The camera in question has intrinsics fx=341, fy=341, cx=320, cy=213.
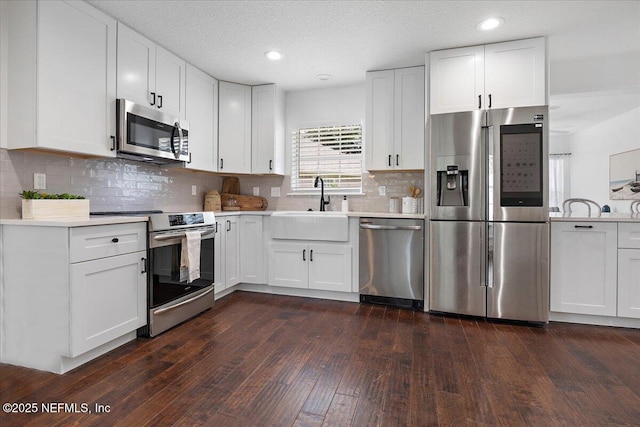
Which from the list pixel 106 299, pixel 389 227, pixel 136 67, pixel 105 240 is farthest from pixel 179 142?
pixel 389 227

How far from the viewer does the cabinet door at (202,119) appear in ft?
11.7

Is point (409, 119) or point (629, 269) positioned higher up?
point (409, 119)

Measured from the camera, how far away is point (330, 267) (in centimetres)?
360

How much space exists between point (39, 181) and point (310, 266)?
7.87ft

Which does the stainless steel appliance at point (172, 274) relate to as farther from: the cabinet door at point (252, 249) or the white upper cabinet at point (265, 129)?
the white upper cabinet at point (265, 129)

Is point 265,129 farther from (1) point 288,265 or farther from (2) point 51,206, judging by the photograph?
(2) point 51,206

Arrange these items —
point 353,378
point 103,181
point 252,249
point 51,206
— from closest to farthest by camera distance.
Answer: point 353,378 → point 51,206 → point 103,181 → point 252,249

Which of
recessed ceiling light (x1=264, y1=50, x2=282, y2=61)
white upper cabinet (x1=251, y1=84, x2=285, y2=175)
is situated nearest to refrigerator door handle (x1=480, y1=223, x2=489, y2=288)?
white upper cabinet (x1=251, y1=84, x2=285, y2=175)

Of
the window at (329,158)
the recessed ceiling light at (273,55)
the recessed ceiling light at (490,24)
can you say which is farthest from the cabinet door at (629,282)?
the recessed ceiling light at (273,55)

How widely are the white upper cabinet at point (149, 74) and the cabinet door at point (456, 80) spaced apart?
2.47m

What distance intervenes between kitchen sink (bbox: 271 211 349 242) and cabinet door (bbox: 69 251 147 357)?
4.92ft

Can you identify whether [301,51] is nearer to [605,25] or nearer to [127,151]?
[127,151]

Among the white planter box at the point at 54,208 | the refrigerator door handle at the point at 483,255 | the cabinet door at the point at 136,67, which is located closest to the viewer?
the white planter box at the point at 54,208

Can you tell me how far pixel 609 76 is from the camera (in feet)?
13.0
